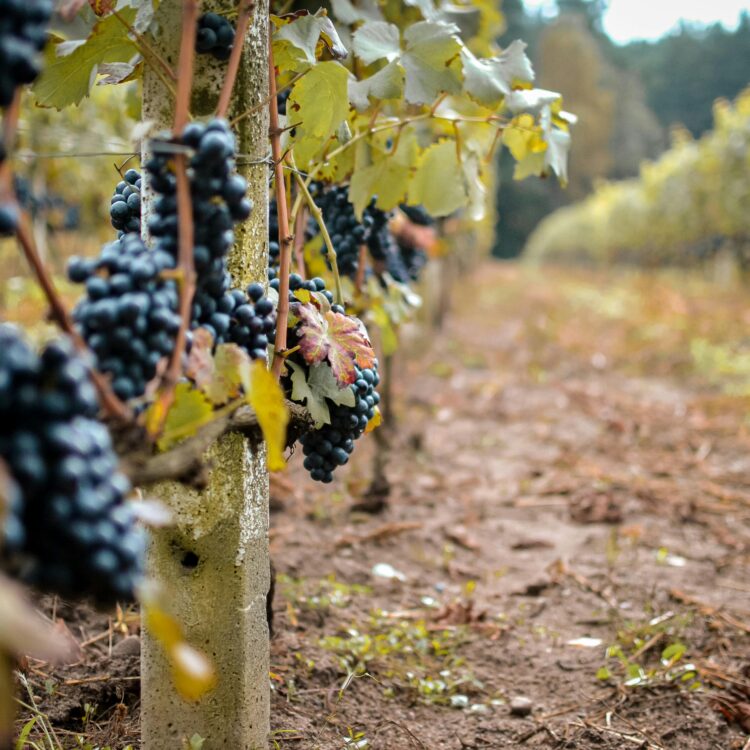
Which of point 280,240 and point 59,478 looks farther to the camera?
point 280,240

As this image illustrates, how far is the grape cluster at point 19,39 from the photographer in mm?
876

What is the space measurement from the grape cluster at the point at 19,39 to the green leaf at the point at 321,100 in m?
0.86

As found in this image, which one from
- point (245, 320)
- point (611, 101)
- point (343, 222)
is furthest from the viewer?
point (611, 101)

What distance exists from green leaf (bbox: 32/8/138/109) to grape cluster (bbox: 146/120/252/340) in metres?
0.57

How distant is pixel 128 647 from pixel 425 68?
1.71 metres

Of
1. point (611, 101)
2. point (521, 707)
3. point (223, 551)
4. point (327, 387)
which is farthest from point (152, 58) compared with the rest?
point (611, 101)

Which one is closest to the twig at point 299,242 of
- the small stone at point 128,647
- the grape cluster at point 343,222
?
the grape cluster at point 343,222

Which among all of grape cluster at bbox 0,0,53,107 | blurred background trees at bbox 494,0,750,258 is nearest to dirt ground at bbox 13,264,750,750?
grape cluster at bbox 0,0,53,107

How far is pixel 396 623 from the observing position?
2758 mm

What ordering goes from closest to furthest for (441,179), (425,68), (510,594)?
1. (425,68)
2. (441,179)
3. (510,594)

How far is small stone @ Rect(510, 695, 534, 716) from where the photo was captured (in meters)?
2.26

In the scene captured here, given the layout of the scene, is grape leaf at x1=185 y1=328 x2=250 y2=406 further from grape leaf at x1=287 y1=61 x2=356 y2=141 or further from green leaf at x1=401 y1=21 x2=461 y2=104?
green leaf at x1=401 y1=21 x2=461 y2=104

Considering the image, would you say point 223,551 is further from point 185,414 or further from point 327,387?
point 185,414

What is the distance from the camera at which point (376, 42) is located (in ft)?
6.29
